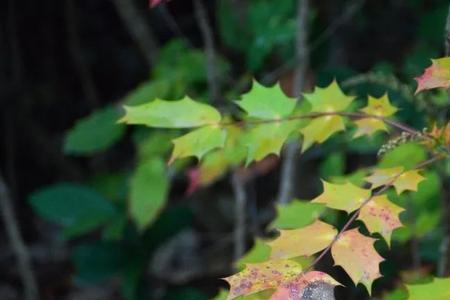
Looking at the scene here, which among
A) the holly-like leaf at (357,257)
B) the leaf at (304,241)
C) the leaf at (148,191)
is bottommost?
the leaf at (148,191)

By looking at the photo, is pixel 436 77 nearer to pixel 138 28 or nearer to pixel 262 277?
pixel 262 277

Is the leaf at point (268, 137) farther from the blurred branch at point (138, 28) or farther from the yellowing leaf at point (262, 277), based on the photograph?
the blurred branch at point (138, 28)

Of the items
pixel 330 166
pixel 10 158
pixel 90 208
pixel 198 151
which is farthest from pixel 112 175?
pixel 198 151

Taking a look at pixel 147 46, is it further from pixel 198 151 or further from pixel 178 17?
pixel 198 151

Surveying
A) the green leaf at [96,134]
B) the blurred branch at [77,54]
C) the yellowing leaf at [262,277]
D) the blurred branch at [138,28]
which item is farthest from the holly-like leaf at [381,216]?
the blurred branch at [77,54]

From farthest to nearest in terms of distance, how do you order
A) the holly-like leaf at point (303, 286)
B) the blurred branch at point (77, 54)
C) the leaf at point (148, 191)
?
the blurred branch at point (77, 54), the leaf at point (148, 191), the holly-like leaf at point (303, 286)

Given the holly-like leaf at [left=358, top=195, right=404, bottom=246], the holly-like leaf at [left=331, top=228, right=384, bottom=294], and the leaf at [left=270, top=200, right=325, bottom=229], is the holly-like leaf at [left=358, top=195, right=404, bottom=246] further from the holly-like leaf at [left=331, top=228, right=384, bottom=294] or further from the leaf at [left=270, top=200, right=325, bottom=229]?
the leaf at [left=270, top=200, right=325, bottom=229]

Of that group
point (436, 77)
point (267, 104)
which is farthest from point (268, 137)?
point (436, 77)
